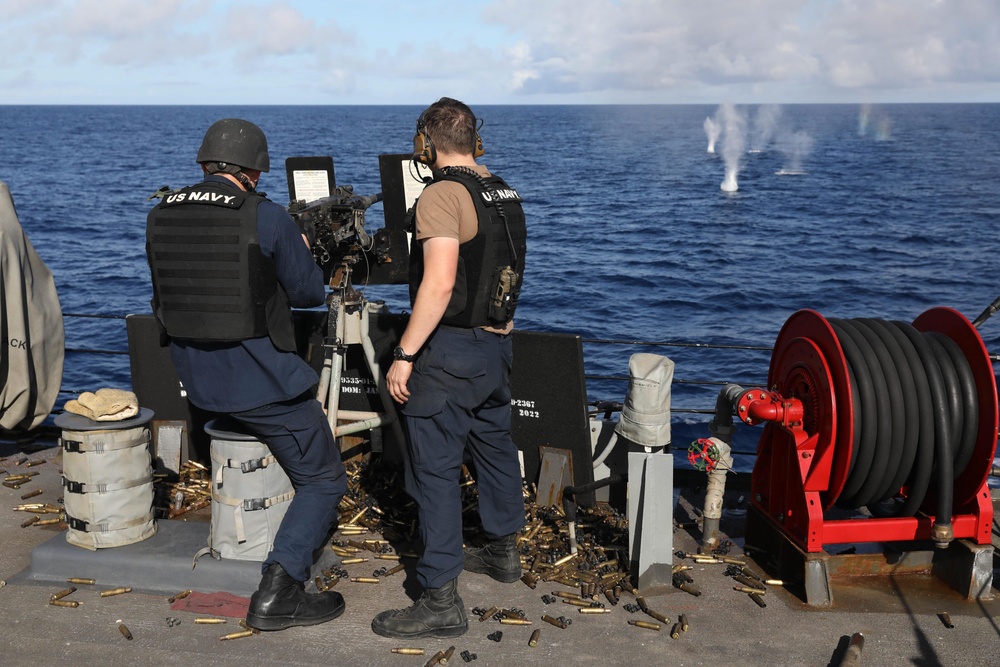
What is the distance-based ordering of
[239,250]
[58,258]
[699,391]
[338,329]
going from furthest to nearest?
[58,258]
[699,391]
[338,329]
[239,250]

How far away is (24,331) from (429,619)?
4.27 metres

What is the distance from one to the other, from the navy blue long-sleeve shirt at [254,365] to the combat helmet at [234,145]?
13 centimetres

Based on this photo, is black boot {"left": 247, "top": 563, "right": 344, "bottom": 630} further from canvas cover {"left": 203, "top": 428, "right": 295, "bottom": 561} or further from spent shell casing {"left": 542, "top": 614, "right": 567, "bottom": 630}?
spent shell casing {"left": 542, "top": 614, "right": 567, "bottom": 630}

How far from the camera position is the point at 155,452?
26.2 feet

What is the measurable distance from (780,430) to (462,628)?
2.48 m

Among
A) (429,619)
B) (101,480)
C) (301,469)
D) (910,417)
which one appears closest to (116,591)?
(101,480)

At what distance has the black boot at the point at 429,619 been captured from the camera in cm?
530

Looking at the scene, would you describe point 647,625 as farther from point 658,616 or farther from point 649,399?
point 649,399

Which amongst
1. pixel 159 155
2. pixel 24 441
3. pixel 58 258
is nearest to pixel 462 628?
pixel 24 441

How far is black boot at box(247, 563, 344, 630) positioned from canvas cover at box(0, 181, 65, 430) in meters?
3.23

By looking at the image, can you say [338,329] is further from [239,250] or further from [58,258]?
[58,258]

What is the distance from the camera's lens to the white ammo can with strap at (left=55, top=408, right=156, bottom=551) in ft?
19.4

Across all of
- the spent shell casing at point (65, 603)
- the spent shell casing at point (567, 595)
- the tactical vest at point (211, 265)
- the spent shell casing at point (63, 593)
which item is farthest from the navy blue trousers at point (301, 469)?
the spent shell casing at point (567, 595)

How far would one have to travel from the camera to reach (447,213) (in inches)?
202
